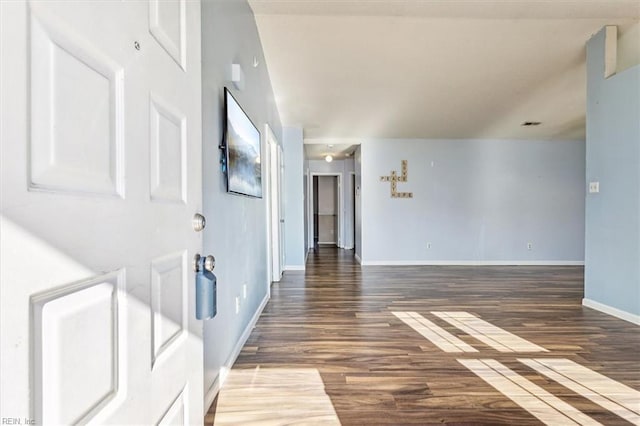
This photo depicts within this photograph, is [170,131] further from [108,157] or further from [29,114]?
[29,114]

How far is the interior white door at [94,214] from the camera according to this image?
1.21 feet

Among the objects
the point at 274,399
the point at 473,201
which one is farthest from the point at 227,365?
the point at 473,201

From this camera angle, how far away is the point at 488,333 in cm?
264

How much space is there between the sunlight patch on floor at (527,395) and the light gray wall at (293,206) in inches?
145

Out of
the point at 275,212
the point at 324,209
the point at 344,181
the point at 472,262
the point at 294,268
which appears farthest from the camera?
the point at 324,209

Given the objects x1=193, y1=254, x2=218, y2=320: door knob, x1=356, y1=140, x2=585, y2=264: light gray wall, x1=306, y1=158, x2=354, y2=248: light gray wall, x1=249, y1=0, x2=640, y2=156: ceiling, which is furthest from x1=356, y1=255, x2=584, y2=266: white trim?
x1=193, y1=254, x2=218, y2=320: door knob

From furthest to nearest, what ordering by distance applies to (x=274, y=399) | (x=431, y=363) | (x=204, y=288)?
(x=431, y=363) < (x=274, y=399) < (x=204, y=288)

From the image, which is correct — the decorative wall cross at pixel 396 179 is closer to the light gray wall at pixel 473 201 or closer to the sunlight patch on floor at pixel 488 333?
the light gray wall at pixel 473 201

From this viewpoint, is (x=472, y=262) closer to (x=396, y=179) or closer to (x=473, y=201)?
(x=473, y=201)

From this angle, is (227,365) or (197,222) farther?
(227,365)

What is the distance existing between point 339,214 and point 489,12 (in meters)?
6.38

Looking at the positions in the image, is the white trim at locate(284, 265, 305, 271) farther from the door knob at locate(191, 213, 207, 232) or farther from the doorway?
the door knob at locate(191, 213, 207, 232)

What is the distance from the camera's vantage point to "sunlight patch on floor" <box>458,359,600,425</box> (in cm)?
157

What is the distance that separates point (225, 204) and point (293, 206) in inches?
144
